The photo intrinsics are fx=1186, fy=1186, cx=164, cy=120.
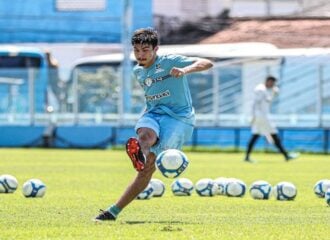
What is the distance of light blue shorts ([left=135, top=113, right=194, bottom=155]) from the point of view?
42.0 feet

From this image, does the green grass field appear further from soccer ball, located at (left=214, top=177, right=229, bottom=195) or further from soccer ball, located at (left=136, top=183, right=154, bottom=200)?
soccer ball, located at (left=214, top=177, right=229, bottom=195)

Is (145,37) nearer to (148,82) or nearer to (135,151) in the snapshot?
(148,82)

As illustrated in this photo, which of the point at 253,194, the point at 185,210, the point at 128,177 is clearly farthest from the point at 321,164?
the point at 185,210

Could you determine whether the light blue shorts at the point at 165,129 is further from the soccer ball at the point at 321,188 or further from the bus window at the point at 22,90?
the bus window at the point at 22,90

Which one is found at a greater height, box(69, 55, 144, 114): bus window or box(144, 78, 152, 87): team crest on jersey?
box(144, 78, 152, 87): team crest on jersey

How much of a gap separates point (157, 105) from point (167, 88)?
23cm

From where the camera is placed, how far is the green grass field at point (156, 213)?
11344 millimetres

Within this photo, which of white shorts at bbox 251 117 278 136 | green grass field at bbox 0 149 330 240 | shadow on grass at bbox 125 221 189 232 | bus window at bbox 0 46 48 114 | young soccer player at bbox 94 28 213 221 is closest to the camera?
green grass field at bbox 0 149 330 240

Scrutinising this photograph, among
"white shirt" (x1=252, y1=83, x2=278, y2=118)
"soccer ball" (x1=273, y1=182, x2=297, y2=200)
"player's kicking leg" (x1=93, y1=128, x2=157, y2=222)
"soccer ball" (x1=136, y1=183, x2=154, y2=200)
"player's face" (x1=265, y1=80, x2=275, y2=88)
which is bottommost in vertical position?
"white shirt" (x1=252, y1=83, x2=278, y2=118)

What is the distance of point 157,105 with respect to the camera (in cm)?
1322

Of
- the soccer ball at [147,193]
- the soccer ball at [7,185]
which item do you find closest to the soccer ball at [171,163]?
the soccer ball at [147,193]

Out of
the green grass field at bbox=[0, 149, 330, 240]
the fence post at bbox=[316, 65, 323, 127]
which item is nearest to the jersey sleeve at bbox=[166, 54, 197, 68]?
the green grass field at bbox=[0, 149, 330, 240]

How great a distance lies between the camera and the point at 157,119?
42.8 ft

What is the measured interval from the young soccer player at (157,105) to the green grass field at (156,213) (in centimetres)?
48
